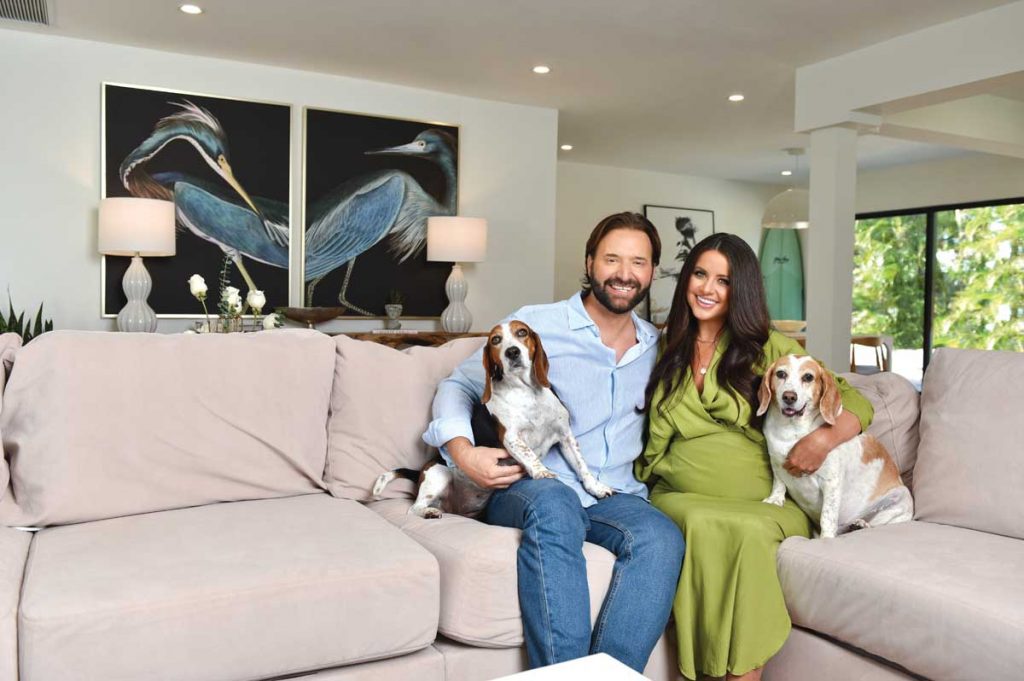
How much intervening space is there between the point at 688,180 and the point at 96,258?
21.0 feet

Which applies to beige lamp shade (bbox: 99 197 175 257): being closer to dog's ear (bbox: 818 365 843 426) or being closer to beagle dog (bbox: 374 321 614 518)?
beagle dog (bbox: 374 321 614 518)

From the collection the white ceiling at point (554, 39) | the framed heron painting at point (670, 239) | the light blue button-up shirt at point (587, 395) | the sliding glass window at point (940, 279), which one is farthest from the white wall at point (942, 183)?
the light blue button-up shirt at point (587, 395)

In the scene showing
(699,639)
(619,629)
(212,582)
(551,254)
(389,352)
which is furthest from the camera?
(551,254)

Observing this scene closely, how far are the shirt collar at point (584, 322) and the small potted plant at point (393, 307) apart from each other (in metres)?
3.20

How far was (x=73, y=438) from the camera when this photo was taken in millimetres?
1973

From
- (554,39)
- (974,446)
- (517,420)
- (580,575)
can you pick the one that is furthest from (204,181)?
(974,446)

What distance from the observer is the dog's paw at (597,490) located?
205 centimetres

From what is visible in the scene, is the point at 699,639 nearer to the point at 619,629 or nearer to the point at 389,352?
the point at 619,629

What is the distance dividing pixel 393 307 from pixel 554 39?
1.95m

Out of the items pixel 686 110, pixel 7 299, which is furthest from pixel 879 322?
pixel 7 299

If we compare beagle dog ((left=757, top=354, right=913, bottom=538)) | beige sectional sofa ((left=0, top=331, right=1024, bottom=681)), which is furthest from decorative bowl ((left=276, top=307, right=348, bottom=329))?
beagle dog ((left=757, top=354, right=913, bottom=538))

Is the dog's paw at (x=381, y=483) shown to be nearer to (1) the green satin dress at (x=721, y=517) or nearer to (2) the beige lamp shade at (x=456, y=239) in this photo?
(1) the green satin dress at (x=721, y=517)

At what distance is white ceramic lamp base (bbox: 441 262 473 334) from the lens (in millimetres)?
5383

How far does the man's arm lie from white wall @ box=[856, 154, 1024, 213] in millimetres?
7262
